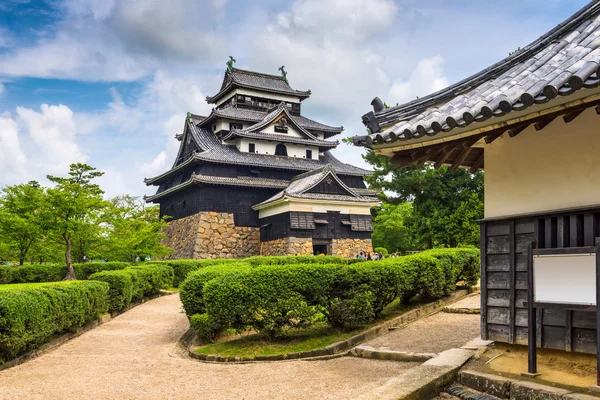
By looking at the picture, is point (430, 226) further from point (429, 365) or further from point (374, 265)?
point (429, 365)

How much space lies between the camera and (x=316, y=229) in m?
33.9

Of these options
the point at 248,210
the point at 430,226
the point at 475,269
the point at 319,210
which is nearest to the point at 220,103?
the point at 248,210

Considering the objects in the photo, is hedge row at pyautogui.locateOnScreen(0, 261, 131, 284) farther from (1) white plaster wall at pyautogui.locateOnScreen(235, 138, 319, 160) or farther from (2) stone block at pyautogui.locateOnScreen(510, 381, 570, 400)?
(2) stone block at pyautogui.locateOnScreen(510, 381, 570, 400)

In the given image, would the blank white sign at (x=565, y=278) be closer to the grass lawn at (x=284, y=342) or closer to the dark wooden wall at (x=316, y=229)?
the grass lawn at (x=284, y=342)

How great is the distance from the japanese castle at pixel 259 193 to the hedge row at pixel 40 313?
19.4 metres

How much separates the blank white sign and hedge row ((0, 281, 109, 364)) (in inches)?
341

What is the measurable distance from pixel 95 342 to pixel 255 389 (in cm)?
689

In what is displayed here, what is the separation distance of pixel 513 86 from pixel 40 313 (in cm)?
980

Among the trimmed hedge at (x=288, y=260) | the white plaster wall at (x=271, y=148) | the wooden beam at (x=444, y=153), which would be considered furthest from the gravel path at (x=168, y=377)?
the white plaster wall at (x=271, y=148)

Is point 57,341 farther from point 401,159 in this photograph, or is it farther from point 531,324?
point 531,324

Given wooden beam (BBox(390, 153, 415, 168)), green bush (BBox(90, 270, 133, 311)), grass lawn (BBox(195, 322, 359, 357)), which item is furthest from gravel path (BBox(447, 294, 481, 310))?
green bush (BBox(90, 270, 133, 311))

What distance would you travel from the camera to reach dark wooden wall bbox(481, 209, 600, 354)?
17.9 ft

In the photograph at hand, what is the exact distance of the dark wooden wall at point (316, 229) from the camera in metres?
33.2

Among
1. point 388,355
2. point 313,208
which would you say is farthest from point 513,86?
point 313,208
